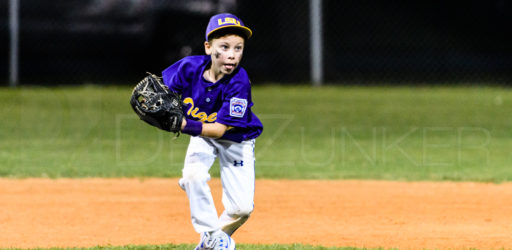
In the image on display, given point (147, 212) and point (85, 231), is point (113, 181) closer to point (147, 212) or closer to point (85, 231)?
point (147, 212)

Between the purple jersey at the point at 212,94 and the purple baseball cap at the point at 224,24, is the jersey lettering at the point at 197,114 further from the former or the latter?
the purple baseball cap at the point at 224,24

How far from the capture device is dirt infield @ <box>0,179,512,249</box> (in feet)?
19.7

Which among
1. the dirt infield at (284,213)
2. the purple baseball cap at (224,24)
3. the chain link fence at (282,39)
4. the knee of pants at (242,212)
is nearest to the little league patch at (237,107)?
the purple baseball cap at (224,24)

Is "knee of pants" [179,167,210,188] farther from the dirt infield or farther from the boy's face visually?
the dirt infield

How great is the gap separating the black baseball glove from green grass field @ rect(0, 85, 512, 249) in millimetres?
4258

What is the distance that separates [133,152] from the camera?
1051cm

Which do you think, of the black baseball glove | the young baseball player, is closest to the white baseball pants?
the young baseball player

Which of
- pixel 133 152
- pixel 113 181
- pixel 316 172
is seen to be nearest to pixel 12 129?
pixel 133 152

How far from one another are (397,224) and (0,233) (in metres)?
3.16

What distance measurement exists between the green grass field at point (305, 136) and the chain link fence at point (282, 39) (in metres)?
1.47

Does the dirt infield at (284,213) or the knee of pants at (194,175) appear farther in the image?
the dirt infield at (284,213)

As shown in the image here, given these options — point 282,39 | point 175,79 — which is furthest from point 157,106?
point 282,39

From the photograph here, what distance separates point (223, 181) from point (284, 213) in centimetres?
192

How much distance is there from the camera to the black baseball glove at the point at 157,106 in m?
4.79
